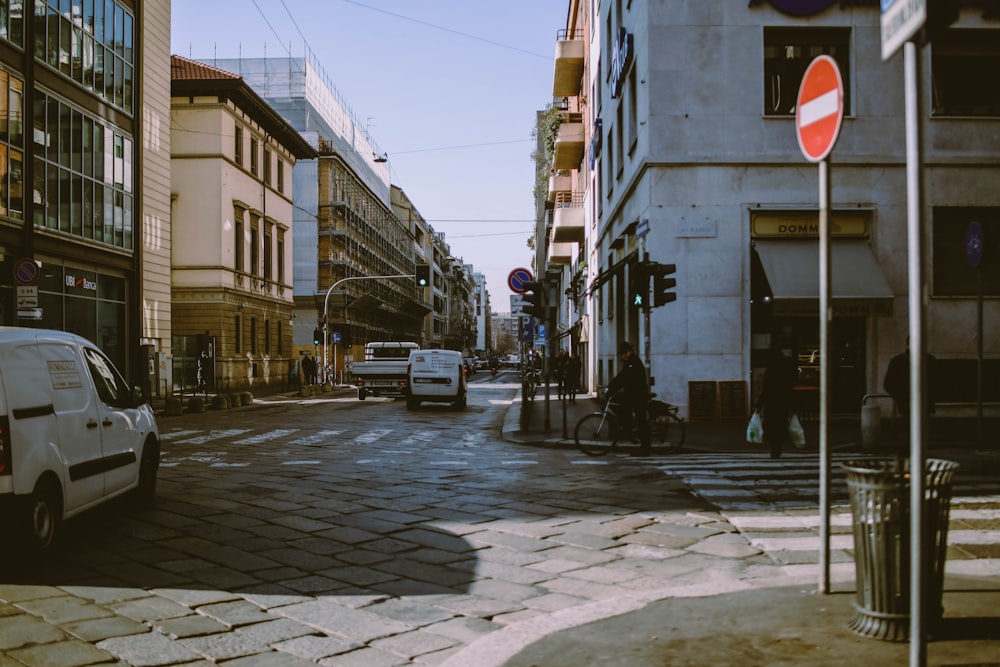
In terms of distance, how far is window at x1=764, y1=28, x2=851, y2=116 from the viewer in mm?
19250

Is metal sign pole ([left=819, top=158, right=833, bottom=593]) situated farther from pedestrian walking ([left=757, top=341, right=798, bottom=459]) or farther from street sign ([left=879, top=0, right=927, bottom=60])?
pedestrian walking ([left=757, top=341, right=798, bottom=459])

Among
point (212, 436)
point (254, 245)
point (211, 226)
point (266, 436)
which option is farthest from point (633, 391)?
point (254, 245)

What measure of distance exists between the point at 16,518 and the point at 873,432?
11.6m

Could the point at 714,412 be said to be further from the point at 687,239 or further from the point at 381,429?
the point at 381,429

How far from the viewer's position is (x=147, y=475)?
29.1ft

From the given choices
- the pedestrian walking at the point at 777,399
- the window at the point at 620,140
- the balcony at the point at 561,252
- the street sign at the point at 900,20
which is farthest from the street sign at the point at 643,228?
the balcony at the point at 561,252

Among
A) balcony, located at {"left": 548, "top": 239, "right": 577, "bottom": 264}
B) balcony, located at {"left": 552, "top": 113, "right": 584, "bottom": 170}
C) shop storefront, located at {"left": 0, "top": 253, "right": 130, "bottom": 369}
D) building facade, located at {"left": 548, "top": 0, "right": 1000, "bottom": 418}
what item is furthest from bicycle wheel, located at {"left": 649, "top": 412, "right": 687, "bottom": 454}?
balcony, located at {"left": 548, "top": 239, "right": 577, "bottom": 264}

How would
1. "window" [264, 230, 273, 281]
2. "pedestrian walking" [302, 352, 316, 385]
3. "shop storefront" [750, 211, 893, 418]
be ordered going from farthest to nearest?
"window" [264, 230, 273, 281] < "pedestrian walking" [302, 352, 316, 385] < "shop storefront" [750, 211, 893, 418]

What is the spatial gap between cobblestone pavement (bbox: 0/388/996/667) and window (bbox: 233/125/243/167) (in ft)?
106

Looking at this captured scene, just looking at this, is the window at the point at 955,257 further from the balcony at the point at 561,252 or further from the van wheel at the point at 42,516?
the balcony at the point at 561,252

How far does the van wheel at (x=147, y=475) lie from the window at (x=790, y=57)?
14.7 meters

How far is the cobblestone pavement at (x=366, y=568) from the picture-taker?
186 inches

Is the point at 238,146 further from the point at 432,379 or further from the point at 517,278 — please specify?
the point at 517,278

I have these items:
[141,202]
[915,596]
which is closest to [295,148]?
[141,202]
